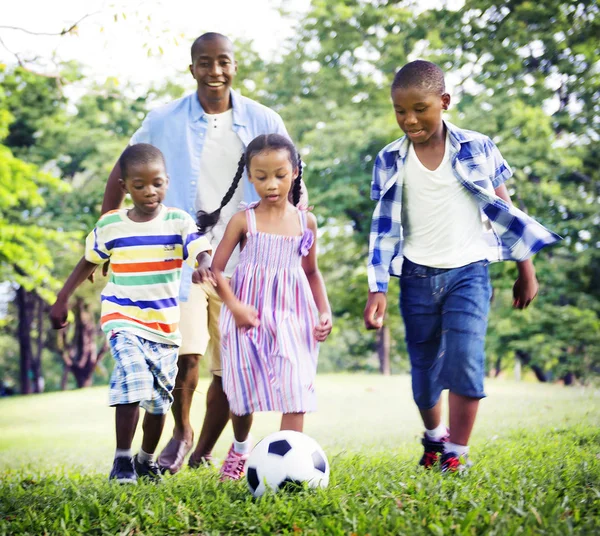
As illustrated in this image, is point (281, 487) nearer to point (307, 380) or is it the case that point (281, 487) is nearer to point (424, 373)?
point (307, 380)

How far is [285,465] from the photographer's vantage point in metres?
3.57

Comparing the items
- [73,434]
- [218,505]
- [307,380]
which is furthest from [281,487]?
[73,434]

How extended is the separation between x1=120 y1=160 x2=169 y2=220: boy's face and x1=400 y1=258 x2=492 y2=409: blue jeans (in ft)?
4.70

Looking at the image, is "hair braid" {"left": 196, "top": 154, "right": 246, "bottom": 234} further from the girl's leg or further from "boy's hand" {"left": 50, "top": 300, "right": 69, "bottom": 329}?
the girl's leg

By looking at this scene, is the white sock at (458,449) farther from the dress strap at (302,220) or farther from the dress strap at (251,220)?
the dress strap at (251,220)

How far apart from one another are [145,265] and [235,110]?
1.26 m

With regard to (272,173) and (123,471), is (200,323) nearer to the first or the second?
(123,471)

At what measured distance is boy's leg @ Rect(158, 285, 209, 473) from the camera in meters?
4.65

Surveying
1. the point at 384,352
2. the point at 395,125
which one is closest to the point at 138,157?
the point at 395,125

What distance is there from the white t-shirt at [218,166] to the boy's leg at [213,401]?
1.50ft

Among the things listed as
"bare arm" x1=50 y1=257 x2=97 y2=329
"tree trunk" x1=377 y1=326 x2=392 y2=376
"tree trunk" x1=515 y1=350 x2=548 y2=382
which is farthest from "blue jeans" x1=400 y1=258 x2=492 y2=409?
Result: "tree trunk" x1=515 y1=350 x2=548 y2=382

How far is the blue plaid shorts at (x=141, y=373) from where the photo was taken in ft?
12.8

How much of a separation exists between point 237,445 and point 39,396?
41.5 feet

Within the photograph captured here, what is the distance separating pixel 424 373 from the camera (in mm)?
4391
